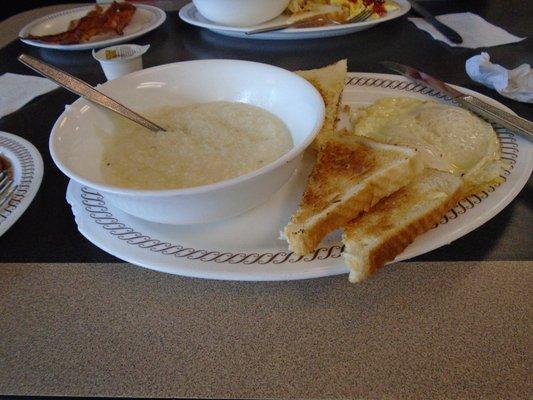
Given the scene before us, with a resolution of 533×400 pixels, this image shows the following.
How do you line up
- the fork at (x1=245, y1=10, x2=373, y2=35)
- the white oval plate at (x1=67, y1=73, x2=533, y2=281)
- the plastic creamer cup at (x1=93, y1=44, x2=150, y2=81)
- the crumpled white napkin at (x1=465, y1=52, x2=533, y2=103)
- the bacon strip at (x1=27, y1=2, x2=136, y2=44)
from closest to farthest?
1. the white oval plate at (x1=67, y1=73, x2=533, y2=281)
2. the crumpled white napkin at (x1=465, y1=52, x2=533, y2=103)
3. the plastic creamer cup at (x1=93, y1=44, x2=150, y2=81)
4. the fork at (x1=245, y1=10, x2=373, y2=35)
5. the bacon strip at (x1=27, y1=2, x2=136, y2=44)

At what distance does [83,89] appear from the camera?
112 cm

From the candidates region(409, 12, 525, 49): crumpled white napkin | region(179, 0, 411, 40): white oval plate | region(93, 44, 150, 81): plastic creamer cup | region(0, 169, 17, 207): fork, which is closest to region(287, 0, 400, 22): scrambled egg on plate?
region(179, 0, 411, 40): white oval plate

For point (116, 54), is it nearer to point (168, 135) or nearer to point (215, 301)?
point (168, 135)

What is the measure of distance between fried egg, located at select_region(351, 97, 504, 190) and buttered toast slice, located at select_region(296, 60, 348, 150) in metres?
0.09

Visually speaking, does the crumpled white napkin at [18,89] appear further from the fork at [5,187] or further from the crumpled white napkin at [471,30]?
the crumpled white napkin at [471,30]

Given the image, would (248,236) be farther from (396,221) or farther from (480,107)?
(480,107)

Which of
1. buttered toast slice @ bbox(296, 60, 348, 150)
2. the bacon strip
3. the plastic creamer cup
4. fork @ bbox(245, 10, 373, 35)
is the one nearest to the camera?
buttered toast slice @ bbox(296, 60, 348, 150)

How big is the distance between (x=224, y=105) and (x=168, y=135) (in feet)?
0.73

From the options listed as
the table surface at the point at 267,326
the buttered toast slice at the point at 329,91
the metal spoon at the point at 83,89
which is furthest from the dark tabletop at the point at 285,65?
the buttered toast slice at the point at 329,91

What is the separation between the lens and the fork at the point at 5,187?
45.1 inches

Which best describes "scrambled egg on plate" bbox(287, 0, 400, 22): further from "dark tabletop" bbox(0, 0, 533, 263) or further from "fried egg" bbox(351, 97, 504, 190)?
"fried egg" bbox(351, 97, 504, 190)

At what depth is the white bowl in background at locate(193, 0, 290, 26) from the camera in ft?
6.85

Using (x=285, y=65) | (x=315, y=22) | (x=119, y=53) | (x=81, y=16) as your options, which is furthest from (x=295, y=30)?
(x=81, y=16)

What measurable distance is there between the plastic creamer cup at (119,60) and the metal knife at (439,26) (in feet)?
4.83
